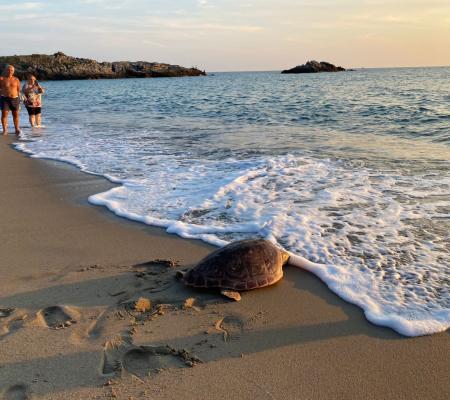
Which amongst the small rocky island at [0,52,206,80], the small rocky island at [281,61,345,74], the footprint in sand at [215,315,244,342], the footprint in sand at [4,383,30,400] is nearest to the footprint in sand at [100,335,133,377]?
the footprint in sand at [4,383,30,400]

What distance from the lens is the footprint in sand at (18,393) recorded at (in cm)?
248

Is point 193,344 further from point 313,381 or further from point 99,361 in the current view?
point 313,381

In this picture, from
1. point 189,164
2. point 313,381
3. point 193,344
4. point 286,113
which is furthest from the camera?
point 286,113

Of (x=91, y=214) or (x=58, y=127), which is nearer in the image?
(x=91, y=214)

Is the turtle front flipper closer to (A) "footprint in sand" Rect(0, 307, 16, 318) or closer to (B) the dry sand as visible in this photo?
(B) the dry sand

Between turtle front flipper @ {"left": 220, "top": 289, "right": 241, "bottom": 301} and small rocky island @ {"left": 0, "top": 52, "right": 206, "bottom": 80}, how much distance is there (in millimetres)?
86334

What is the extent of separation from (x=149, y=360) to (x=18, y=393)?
788 millimetres

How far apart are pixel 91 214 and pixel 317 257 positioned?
315 cm

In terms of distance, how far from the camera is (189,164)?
29.0 ft

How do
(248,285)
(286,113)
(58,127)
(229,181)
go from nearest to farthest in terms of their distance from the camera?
(248,285) < (229,181) < (58,127) < (286,113)

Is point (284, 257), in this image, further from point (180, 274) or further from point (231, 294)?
point (180, 274)

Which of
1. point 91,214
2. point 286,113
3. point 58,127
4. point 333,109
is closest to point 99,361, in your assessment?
point 91,214

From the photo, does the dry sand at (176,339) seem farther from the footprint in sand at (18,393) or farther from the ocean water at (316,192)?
the ocean water at (316,192)

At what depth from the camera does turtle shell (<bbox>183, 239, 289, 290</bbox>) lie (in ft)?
12.5
